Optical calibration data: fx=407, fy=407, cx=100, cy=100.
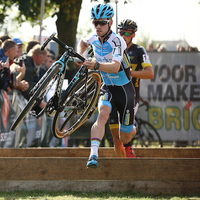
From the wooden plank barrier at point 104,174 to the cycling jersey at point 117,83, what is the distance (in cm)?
97

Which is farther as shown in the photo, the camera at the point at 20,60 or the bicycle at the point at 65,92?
the camera at the point at 20,60

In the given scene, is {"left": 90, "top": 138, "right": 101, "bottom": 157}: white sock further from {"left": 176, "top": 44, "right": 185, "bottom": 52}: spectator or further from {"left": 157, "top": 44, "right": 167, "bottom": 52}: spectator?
{"left": 176, "top": 44, "right": 185, "bottom": 52}: spectator

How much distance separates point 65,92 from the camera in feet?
20.4

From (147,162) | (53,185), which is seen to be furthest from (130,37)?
(53,185)

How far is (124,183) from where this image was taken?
5.82 metres

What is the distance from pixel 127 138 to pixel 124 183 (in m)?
1.11

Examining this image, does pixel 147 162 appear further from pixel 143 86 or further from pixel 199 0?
pixel 199 0

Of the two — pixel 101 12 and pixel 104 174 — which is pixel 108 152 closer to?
pixel 104 174

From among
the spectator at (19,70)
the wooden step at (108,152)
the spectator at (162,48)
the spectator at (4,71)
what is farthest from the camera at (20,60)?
the spectator at (162,48)

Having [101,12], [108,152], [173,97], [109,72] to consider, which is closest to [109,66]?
[109,72]

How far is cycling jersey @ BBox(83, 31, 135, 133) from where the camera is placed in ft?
20.2

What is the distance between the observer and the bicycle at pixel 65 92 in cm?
584

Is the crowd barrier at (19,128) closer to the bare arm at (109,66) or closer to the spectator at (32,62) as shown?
the spectator at (32,62)

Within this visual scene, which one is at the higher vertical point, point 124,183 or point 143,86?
point 143,86
